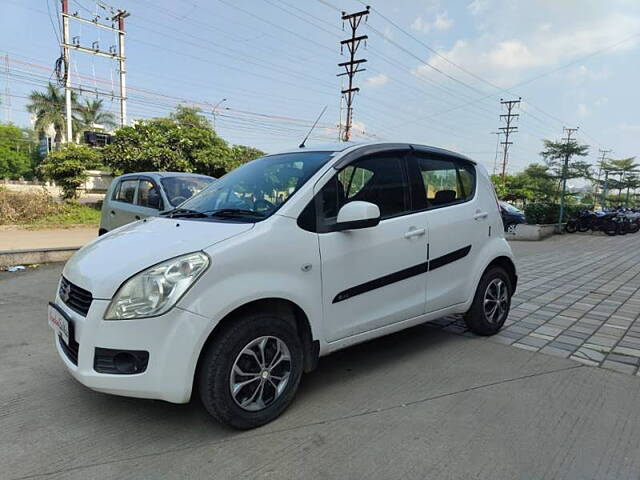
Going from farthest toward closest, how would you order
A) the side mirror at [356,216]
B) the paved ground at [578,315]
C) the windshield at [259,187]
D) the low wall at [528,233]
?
the low wall at [528,233]
the paved ground at [578,315]
the windshield at [259,187]
the side mirror at [356,216]

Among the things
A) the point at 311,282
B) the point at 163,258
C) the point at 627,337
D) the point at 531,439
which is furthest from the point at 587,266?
the point at 163,258

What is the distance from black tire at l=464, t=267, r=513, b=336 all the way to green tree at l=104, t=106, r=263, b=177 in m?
18.0

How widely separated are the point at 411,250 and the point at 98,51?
36.7 m

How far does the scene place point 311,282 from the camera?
2.69m

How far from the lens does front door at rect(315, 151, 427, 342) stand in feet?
9.25

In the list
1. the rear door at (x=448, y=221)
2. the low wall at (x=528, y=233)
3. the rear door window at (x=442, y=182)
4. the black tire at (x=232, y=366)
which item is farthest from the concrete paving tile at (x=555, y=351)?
the low wall at (x=528, y=233)

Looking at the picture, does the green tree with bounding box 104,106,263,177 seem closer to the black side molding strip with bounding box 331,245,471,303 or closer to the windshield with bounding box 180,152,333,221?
the windshield with bounding box 180,152,333,221

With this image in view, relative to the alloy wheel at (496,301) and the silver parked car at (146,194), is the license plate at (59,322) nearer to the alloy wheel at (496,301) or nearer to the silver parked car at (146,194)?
the alloy wheel at (496,301)

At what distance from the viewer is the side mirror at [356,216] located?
272 centimetres

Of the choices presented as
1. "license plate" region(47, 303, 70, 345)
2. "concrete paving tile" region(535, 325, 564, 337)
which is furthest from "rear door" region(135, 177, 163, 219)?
"concrete paving tile" region(535, 325, 564, 337)

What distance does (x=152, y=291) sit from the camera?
224 cm

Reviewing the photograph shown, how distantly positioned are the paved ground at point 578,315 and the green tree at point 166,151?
15810 millimetres

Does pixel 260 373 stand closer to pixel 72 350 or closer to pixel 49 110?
pixel 72 350

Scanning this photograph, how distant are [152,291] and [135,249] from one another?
363 mm
